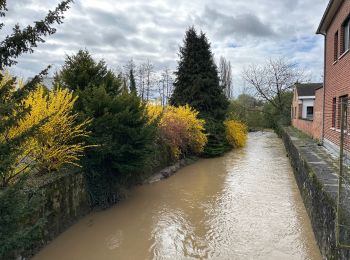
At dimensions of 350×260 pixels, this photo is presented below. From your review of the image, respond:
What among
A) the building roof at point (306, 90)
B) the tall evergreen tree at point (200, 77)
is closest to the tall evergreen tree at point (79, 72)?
the tall evergreen tree at point (200, 77)

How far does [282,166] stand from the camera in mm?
15688

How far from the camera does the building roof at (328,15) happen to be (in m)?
10.5

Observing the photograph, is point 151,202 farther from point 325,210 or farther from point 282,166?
point 282,166

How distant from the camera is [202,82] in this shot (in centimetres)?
1973

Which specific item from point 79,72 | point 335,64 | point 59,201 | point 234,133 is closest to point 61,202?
point 59,201

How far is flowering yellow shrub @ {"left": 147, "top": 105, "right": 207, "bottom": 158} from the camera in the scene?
46.3 feet

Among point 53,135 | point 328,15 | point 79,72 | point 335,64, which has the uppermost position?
point 328,15

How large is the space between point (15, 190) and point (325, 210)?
463 centimetres

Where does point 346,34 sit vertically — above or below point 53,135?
above

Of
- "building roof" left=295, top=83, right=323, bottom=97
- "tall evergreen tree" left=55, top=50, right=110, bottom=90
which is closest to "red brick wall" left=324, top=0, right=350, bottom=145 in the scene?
"tall evergreen tree" left=55, top=50, right=110, bottom=90

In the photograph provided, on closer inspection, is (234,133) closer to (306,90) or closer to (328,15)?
(306,90)

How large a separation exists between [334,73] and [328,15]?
2.11 m

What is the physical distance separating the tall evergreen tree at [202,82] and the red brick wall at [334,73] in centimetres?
760

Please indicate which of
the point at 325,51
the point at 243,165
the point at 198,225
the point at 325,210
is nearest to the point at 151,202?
the point at 198,225
